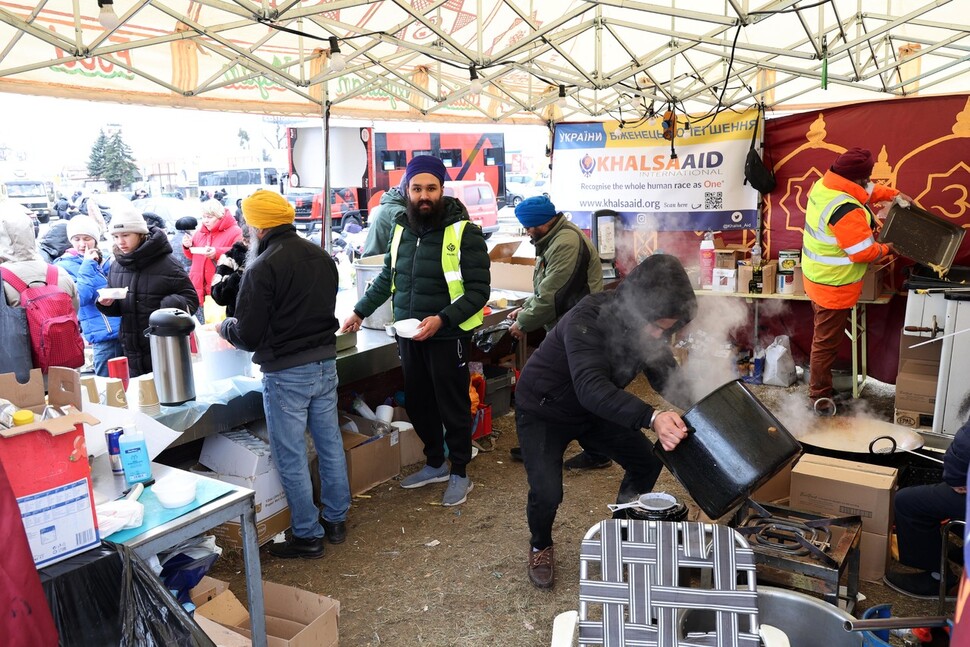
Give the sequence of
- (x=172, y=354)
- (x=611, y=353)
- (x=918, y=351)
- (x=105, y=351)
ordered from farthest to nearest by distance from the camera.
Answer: (x=918, y=351)
(x=105, y=351)
(x=172, y=354)
(x=611, y=353)

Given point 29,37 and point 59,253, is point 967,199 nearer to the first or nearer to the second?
point 29,37

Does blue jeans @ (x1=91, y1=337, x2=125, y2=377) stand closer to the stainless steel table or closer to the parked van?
the stainless steel table

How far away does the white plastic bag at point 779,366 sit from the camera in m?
6.30

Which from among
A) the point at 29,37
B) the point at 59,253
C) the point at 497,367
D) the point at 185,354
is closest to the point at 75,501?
the point at 185,354

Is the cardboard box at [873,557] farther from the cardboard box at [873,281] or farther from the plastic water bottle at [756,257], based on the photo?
the plastic water bottle at [756,257]

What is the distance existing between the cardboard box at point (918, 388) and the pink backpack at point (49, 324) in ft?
17.1

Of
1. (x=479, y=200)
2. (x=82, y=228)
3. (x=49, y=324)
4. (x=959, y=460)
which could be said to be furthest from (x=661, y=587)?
(x=479, y=200)

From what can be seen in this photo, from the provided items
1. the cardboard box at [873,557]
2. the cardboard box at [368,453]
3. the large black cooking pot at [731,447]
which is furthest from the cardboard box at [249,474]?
the cardboard box at [873,557]

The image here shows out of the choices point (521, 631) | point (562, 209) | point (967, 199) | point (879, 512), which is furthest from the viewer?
point (562, 209)

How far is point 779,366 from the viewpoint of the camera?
20.6ft

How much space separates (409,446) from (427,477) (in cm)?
36

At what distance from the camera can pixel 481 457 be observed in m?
4.86

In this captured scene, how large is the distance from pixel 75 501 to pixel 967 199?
6150 millimetres

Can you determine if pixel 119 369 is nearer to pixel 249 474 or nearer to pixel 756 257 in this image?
pixel 249 474
